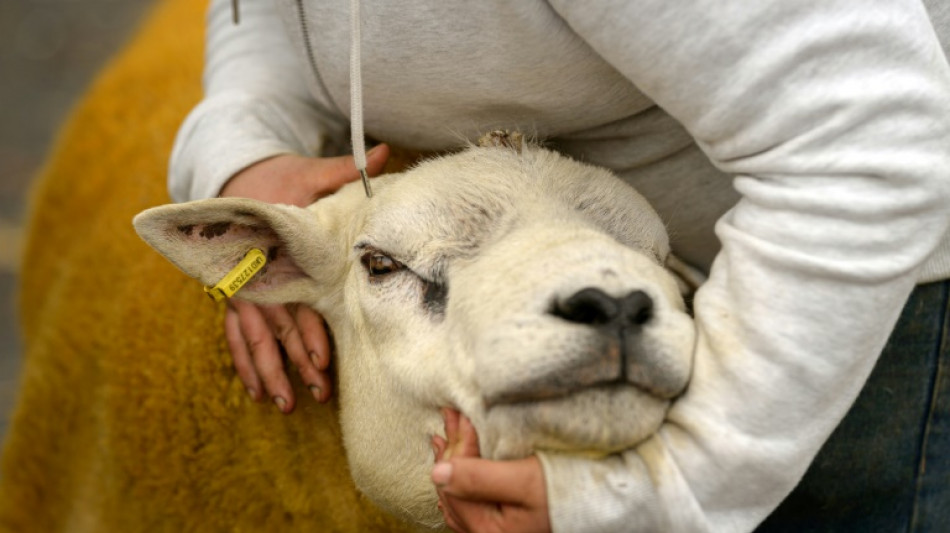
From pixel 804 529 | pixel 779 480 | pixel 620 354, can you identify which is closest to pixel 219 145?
pixel 620 354

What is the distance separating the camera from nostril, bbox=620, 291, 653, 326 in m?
1.05

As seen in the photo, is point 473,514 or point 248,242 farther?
point 248,242

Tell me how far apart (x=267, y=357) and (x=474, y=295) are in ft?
1.90

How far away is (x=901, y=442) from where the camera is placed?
1513 mm

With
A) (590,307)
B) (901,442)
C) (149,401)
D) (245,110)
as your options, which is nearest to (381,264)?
(590,307)

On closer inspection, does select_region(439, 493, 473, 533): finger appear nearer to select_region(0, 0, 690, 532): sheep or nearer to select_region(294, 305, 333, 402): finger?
select_region(0, 0, 690, 532): sheep

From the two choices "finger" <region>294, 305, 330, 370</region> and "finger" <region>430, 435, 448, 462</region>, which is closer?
"finger" <region>430, 435, 448, 462</region>

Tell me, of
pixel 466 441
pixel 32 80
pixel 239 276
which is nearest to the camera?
pixel 466 441

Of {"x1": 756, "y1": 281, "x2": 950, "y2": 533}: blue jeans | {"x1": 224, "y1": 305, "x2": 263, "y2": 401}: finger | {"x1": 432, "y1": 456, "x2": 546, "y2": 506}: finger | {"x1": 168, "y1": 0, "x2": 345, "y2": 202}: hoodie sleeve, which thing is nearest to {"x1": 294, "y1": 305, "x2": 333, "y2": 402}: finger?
{"x1": 224, "y1": 305, "x2": 263, "y2": 401}: finger

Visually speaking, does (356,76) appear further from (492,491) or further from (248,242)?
(492,491)

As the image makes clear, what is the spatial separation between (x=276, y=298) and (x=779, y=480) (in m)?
0.83

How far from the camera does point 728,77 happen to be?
1021 millimetres

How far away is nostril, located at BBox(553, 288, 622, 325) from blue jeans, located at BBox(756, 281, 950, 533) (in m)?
0.65

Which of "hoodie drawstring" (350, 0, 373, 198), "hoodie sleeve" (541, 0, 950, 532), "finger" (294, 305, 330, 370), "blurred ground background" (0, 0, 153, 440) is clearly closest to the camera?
"hoodie sleeve" (541, 0, 950, 532)
